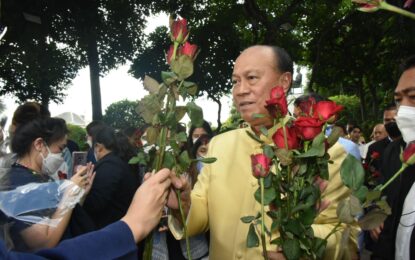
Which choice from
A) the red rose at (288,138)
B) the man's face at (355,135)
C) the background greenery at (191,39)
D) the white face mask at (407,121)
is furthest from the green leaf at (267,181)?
the background greenery at (191,39)

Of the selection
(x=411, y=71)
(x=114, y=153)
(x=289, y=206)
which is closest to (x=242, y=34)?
(x=114, y=153)

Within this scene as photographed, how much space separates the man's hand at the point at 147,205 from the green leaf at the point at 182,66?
320 millimetres

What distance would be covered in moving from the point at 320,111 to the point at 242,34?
2013 cm

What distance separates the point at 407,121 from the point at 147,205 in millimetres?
1590

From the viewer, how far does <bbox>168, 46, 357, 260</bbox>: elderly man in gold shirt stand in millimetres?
2232

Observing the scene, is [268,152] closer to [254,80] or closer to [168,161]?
[168,161]

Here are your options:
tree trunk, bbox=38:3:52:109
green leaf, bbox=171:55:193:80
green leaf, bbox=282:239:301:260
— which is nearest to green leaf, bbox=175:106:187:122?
green leaf, bbox=171:55:193:80

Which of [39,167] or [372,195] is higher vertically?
[372,195]

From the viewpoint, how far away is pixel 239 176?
2.39 metres

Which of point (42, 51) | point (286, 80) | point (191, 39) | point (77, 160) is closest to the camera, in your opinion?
point (286, 80)

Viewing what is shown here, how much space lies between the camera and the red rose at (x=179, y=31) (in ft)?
5.42

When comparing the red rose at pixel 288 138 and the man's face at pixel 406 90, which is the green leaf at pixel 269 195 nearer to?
the red rose at pixel 288 138

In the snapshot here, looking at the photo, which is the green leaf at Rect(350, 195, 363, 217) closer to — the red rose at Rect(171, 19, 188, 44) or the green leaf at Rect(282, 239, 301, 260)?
the green leaf at Rect(282, 239, 301, 260)

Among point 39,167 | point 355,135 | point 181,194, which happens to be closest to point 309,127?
point 181,194
